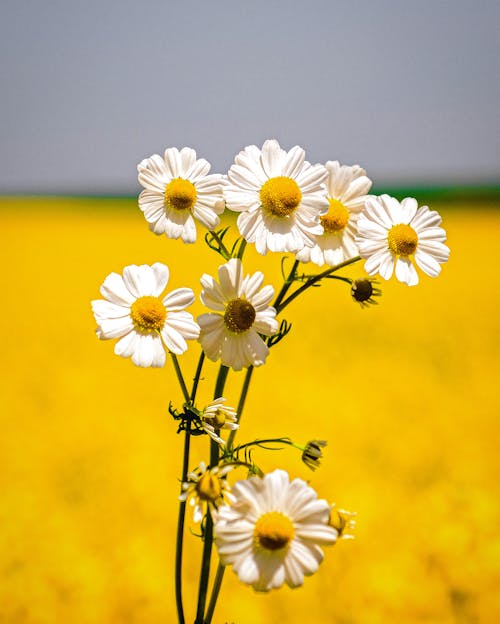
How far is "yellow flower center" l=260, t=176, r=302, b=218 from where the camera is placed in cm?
49

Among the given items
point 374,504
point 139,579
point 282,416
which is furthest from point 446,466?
point 139,579

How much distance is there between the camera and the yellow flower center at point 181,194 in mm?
508

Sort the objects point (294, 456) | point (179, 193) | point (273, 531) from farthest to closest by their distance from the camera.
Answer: point (294, 456) → point (179, 193) → point (273, 531)

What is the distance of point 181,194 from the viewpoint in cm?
51

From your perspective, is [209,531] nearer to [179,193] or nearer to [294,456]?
[179,193]

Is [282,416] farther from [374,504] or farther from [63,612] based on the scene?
[63,612]

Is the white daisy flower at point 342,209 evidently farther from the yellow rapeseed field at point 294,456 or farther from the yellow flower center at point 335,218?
the yellow rapeseed field at point 294,456

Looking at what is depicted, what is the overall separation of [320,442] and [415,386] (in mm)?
1535

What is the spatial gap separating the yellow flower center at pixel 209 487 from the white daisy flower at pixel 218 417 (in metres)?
0.03

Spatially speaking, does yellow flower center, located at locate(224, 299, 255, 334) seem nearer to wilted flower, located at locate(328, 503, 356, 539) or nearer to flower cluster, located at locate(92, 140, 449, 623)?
flower cluster, located at locate(92, 140, 449, 623)

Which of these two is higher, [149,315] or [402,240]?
[402,240]

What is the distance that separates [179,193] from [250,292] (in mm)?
97

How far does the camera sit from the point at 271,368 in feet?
6.75

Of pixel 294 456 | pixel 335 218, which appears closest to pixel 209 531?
pixel 335 218
